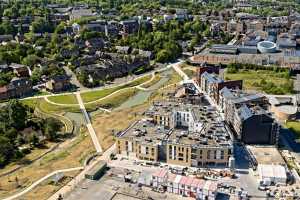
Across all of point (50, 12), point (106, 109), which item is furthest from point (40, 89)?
point (50, 12)

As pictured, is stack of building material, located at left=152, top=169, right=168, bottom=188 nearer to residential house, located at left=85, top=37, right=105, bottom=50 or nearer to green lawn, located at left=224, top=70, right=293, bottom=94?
green lawn, located at left=224, top=70, right=293, bottom=94

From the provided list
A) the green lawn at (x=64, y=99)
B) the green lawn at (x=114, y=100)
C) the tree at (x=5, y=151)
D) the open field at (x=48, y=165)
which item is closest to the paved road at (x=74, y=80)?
the green lawn at (x=64, y=99)

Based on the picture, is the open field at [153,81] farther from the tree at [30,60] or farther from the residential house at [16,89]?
the tree at [30,60]

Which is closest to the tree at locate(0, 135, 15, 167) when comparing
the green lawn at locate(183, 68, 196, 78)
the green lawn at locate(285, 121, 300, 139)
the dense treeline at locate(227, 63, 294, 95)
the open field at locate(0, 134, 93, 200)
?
the open field at locate(0, 134, 93, 200)

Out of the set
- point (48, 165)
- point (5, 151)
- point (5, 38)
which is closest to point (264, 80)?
point (48, 165)

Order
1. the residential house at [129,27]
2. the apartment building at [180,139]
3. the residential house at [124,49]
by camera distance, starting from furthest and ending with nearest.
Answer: the residential house at [129,27]
the residential house at [124,49]
the apartment building at [180,139]

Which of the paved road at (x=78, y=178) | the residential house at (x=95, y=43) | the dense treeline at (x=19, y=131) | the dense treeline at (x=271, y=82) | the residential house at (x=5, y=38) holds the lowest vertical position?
the paved road at (x=78, y=178)
